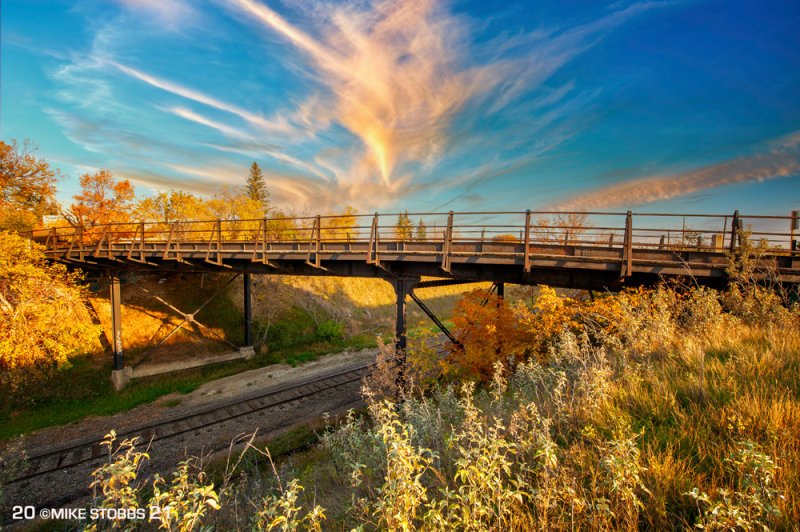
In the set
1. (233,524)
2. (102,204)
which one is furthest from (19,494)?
(102,204)

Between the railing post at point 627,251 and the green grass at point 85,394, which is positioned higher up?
the railing post at point 627,251

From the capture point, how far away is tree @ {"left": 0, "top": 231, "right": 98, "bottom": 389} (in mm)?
13648

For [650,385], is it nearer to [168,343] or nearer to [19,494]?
[19,494]

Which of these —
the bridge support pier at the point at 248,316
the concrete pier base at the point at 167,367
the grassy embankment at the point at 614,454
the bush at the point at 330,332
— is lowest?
the concrete pier base at the point at 167,367

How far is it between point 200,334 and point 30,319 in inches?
315

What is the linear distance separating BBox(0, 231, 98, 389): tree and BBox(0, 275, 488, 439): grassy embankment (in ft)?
3.97

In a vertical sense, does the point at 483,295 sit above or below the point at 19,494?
above

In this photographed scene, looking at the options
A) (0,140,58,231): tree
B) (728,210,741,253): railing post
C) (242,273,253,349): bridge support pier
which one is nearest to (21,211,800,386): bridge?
(728,210,741,253): railing post

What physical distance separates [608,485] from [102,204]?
4379 cm

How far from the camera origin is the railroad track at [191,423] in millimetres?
10352

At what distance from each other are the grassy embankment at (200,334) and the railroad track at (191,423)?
3.34 m

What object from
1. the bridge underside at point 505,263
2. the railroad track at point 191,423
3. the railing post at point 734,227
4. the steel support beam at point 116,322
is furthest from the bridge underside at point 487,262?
the railroad track at point 191,423

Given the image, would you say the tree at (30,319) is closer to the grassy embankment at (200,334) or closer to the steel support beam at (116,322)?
the grassy embankment at (200,334)

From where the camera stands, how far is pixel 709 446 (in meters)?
3.33
